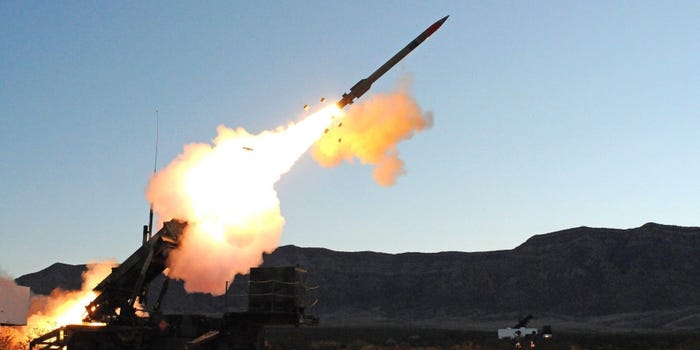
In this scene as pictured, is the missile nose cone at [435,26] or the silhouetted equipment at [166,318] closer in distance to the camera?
the silhouetted equipment at [166,318]

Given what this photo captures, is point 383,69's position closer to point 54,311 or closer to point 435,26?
point 435,26

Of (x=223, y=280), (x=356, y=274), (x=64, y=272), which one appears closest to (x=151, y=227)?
(x=223, y=280)

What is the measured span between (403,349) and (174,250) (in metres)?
21.0

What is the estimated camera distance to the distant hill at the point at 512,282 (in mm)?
90188

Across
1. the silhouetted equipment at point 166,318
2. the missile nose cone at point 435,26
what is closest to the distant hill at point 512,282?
the missile nose cone at point 435,26

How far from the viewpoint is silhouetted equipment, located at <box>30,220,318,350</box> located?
20172mm

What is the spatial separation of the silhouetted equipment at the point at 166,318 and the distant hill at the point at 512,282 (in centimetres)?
6673

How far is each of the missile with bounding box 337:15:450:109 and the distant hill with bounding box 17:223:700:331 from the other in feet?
205

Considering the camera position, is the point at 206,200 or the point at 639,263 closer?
the point at 206,200

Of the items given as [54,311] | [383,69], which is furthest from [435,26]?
[54,311]

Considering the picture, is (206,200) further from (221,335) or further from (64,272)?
(64,272)

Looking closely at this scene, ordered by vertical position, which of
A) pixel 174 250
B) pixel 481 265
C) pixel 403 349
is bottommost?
pixel 403 349

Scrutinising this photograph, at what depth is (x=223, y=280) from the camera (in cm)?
2328

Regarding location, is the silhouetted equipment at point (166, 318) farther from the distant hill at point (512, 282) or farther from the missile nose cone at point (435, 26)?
the distant hill at point (512, 282)
